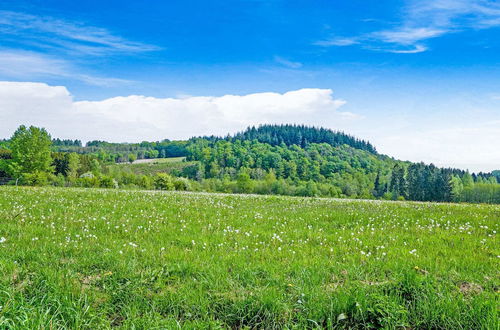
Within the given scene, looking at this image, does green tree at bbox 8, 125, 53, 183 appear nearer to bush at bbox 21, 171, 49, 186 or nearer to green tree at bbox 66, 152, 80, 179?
bush at bbox 21, 171, 49, 186

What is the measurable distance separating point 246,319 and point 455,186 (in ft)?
466

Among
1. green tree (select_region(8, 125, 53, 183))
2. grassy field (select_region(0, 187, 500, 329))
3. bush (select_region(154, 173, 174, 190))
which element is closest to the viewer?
grassy field (select_region(0, 187, 500, 329))

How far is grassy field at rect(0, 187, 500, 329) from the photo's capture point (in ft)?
13.8

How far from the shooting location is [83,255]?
6.51m

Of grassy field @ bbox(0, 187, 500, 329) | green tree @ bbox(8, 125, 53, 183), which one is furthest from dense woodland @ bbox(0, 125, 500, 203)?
grassy field @ bbox(0, 187, 500, 329)

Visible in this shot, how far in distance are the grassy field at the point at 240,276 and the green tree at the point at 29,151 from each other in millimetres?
74169

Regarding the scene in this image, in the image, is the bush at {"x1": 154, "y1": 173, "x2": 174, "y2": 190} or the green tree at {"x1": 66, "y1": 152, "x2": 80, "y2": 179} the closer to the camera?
the bush at {"x1": 154, "y1": 173, "x2": 174, "y2": 190}

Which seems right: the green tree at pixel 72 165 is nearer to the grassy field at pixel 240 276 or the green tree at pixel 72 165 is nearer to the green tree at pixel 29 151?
the green tree at pixel 29 151

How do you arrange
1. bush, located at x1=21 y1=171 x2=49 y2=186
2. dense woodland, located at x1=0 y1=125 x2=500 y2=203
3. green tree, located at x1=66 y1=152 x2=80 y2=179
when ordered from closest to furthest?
1. bush, located at x1=21 y1=171 x2=49 y2=186
2. dense woodland, located at x1=0 y1=125 x2=500 y2=203
3. green tree, located at x1=66 y1=152 x2=80 y2=179

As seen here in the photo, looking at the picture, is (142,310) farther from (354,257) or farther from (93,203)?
(93,203)

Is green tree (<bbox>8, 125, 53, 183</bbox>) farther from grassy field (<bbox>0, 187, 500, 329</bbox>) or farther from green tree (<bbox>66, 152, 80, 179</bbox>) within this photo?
grassy field (<bbox>0, 187, 500, 329</bbox>)

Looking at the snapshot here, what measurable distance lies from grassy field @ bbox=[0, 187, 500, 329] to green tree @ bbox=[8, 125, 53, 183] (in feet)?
243

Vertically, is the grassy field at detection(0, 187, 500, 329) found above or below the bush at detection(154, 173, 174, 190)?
above

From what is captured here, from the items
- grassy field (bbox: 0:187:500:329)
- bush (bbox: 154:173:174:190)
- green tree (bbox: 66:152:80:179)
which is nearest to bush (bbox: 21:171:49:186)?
bush (bbox: 154:173:174:190)
